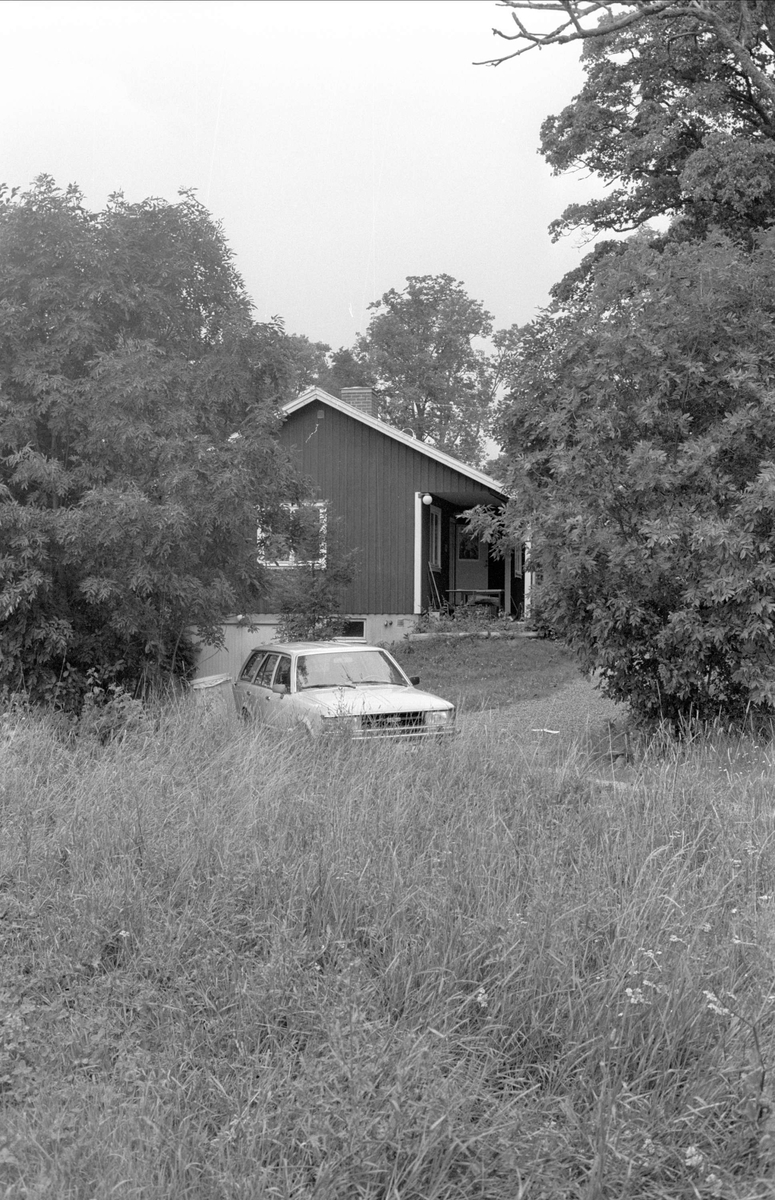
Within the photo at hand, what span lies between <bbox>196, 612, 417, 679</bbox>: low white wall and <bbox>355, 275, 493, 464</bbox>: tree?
2855 centimetres

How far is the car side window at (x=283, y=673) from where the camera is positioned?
1222 cm

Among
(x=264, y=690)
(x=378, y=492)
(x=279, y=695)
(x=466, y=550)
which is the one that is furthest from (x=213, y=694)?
(x=466, y=550)

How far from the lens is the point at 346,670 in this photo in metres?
12.3

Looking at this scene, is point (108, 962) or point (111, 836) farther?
point (111, 836)

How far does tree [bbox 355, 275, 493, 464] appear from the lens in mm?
53688

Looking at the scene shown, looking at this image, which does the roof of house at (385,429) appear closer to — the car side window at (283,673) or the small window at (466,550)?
the small window at (466,550)

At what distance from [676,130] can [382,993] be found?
22.7 metres

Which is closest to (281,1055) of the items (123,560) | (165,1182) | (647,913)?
(165,1182)

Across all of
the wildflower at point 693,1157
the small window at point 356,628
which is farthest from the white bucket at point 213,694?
the small window at point 356,628

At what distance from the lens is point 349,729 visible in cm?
843

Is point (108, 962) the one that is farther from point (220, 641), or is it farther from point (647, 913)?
point (220, 641)

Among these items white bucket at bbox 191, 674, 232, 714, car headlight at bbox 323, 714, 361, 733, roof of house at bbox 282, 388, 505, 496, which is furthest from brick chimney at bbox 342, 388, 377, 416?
car headlight at bbox 323, 714, 361, 733

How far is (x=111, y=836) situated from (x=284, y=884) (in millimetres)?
1204

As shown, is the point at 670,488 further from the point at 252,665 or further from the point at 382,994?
the point at 382,994
